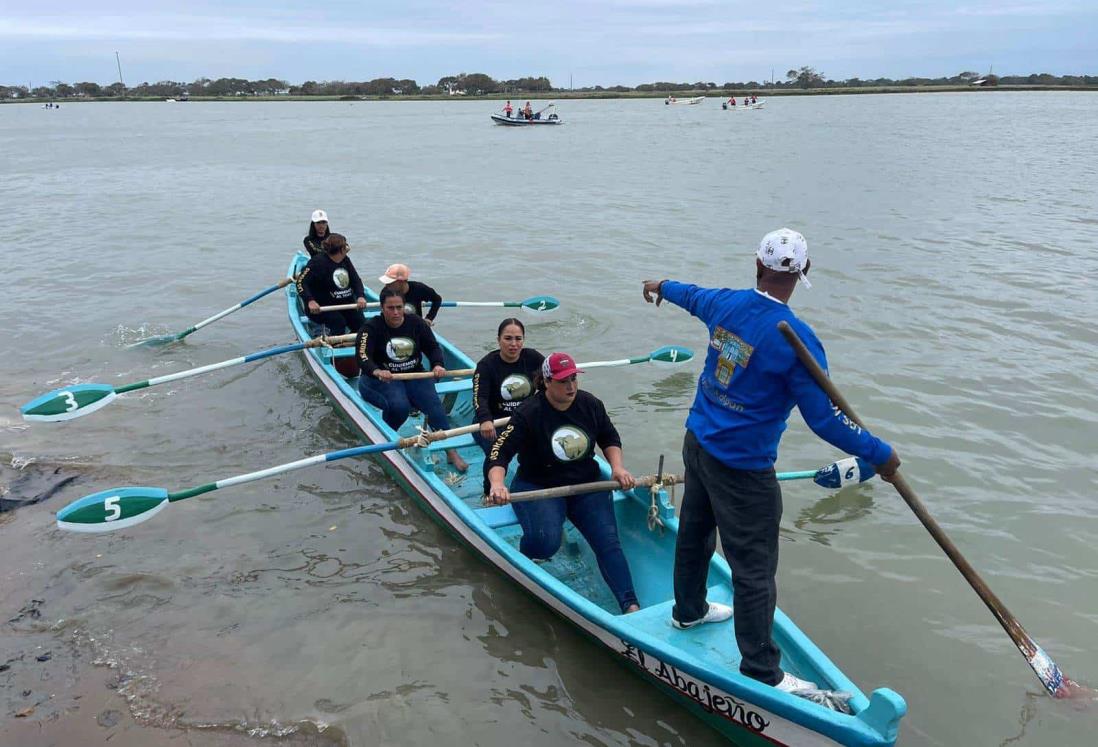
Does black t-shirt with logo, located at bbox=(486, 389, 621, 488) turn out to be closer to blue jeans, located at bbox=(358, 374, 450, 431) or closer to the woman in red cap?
the woman in red cap

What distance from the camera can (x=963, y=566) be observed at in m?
4.24

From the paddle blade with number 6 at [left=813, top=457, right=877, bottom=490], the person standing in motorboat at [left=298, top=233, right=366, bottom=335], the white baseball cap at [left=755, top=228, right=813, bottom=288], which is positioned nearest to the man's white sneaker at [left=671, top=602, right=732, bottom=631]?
the paddle blade with number 6 at [left=813, top=457, right=877, bottom=490]

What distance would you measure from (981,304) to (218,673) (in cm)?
1302

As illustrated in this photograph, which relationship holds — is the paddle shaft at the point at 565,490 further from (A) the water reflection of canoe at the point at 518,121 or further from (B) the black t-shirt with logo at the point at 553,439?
(A) the water reflection of canoe at the point at 518,121

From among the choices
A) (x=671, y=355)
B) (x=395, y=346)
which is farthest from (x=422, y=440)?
(x=671, y=355)

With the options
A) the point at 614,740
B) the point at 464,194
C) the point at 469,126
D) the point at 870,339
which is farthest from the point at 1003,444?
the point at 469,126

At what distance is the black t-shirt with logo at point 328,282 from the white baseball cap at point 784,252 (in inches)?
318

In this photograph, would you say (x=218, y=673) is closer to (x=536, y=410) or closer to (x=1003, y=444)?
(x=536, y=410)

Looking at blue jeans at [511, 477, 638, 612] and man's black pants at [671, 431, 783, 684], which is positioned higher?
man's black pants at [671, 431, 783, 684]

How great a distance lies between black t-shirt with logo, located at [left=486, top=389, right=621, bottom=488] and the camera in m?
5.86

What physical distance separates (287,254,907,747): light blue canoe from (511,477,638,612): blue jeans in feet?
0.62

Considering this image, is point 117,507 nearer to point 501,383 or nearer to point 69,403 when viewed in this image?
point 69,403

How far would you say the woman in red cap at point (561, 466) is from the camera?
18.9 ft

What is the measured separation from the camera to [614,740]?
509 centimetres
